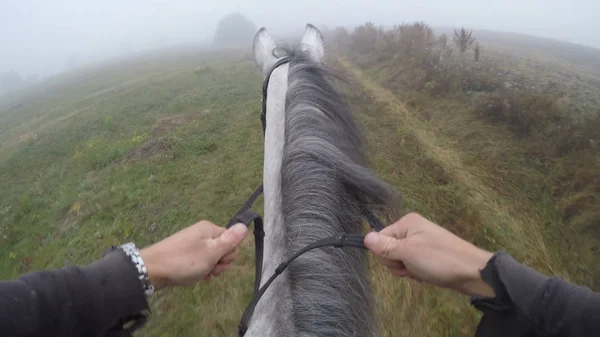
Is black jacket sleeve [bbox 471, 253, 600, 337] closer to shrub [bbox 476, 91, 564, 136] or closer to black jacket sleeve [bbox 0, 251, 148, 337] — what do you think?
black jacket sleeve [bbox 0, 251, 148, 337]

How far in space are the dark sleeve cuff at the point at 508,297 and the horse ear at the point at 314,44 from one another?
2549mm

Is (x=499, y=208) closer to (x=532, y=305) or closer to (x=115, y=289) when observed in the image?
(x=532, y=305)

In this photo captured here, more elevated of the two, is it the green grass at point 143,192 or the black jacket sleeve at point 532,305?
→ the black jacket sleeve at point 532,305

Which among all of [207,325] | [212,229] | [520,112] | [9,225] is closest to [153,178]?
[9,225]

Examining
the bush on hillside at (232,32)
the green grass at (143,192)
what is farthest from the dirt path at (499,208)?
the bush on hillside at (232,32)

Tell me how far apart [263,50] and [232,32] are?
76243 mm

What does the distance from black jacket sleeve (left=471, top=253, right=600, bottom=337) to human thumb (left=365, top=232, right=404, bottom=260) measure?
0.34 m

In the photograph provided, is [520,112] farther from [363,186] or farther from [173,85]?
[173,85]

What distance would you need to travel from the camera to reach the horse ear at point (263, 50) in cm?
348

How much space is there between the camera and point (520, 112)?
694 centimetres

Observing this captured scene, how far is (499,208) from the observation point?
16.8 feet

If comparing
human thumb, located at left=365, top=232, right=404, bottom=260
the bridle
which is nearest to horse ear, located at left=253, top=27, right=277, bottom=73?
the bridle

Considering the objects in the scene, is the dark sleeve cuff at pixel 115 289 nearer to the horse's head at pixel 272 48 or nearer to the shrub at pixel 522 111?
the horse's head at pixel 272 48

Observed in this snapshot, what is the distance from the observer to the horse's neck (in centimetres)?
143
